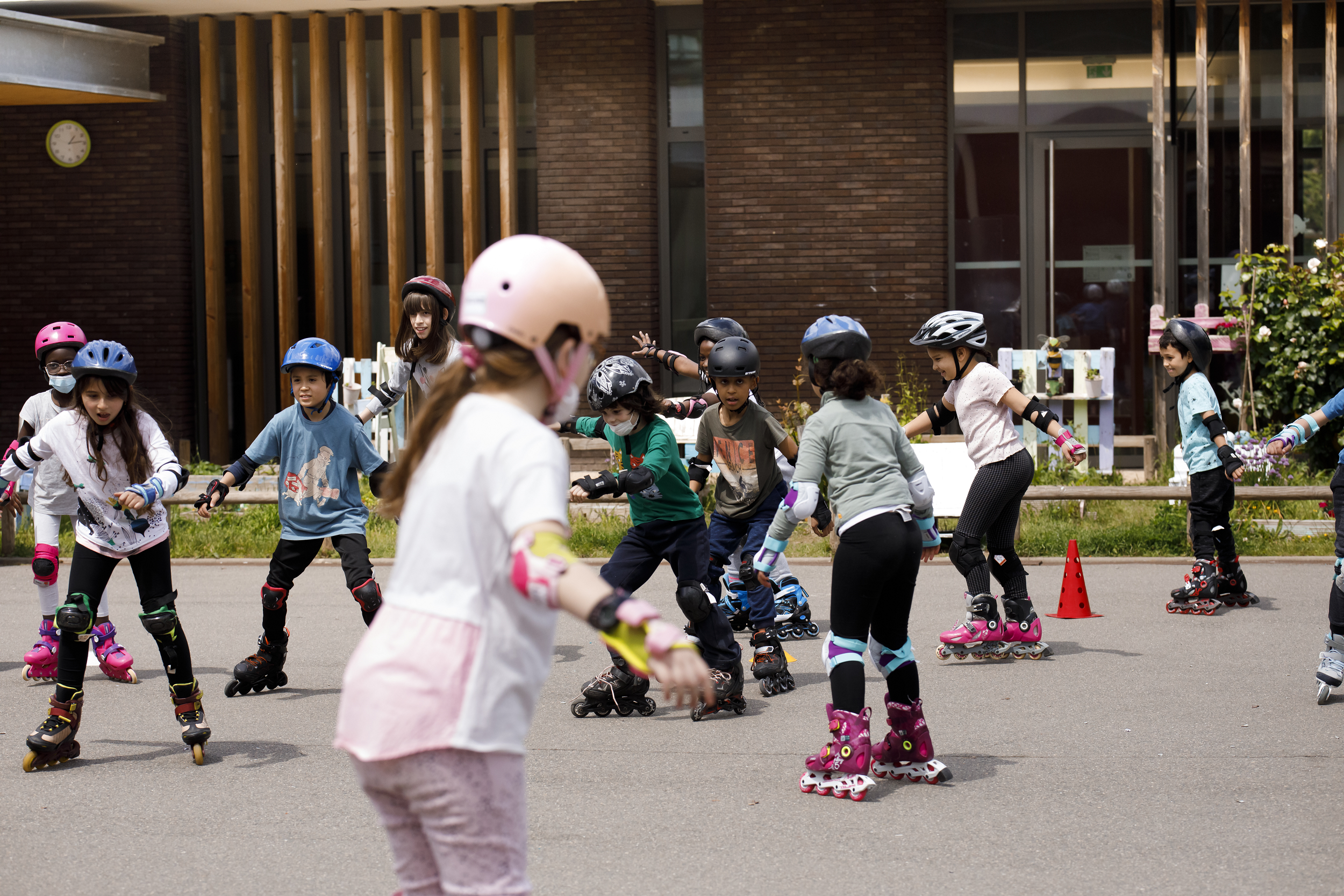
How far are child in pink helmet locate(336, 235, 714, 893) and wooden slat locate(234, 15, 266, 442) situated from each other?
13.7 metres

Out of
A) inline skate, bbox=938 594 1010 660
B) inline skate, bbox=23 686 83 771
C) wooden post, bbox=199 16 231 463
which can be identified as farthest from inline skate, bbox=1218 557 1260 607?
wooden post, bbox=199 16 231 463

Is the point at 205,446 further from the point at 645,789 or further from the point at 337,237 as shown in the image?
the point at 645,789

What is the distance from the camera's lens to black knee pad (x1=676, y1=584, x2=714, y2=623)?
6375 millimetres

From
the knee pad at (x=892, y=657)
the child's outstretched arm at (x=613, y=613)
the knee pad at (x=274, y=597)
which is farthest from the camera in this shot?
the knee pad at (x=274, y=597)

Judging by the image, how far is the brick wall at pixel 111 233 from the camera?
15.7 metres

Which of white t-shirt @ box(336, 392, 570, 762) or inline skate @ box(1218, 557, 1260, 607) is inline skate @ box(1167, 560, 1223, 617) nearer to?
inline skate @ box(1218, 557, 1260, 607)

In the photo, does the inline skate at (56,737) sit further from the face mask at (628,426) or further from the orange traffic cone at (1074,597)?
the orange traffic cone at (1074,597)

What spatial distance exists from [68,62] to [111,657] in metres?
9.46

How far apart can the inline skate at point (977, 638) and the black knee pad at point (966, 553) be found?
0.55 feet

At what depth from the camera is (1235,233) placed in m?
15.1

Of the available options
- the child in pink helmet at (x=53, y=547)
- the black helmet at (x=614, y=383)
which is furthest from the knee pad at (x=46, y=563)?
the black helmet at (x=614, y=383)

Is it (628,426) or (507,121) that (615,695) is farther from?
(507,121)

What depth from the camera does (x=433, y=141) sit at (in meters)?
15.5

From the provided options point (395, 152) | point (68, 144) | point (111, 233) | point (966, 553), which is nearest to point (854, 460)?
point (966, 553)
